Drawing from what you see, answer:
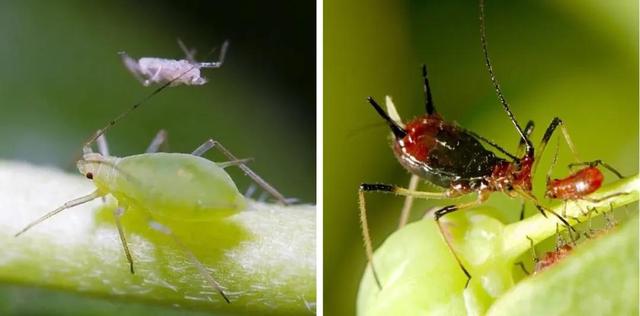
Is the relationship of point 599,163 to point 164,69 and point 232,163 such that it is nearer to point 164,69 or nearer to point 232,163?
point 232,163


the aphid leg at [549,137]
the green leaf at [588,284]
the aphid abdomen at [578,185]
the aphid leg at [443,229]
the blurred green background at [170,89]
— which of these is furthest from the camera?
the blurred green background at [170,89]

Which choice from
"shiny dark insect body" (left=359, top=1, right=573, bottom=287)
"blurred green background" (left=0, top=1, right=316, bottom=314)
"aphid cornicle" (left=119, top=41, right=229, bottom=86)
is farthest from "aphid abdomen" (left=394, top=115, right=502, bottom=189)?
"aphid cornicle" (left=119, top=41, right=229, bottom=86)

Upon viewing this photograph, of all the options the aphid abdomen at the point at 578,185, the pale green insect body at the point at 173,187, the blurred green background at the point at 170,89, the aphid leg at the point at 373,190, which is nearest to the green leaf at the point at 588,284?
the aphid abdomen at the point at 578,185

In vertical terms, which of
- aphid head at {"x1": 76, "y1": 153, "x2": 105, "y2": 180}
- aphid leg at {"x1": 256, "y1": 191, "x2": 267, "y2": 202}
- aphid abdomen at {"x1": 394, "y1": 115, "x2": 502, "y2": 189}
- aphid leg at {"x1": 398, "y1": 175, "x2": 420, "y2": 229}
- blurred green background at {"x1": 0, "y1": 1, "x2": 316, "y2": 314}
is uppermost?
blurred green background at {"x1": 0, "y1": 1, "x2": 316, "y2": 314}

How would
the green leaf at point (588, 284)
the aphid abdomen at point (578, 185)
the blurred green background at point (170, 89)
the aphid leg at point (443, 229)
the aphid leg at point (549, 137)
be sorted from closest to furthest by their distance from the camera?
the green leaf at point (588, 284) → the aphid leg at point (443, 229) → the aphid abdomen at point (578, 185) → the aphid leg at point (549, 137) → the blurred green background at point (170, 89)

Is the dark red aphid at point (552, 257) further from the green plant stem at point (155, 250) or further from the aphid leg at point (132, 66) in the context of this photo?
the aphid leg at point (132, 66)

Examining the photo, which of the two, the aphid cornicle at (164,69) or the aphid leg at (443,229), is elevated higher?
the aphid cornicle at (164,69)

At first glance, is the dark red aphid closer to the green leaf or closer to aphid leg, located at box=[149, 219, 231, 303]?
the green leaf

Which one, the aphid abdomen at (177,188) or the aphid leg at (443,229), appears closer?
the aphid leg at (443,229)
